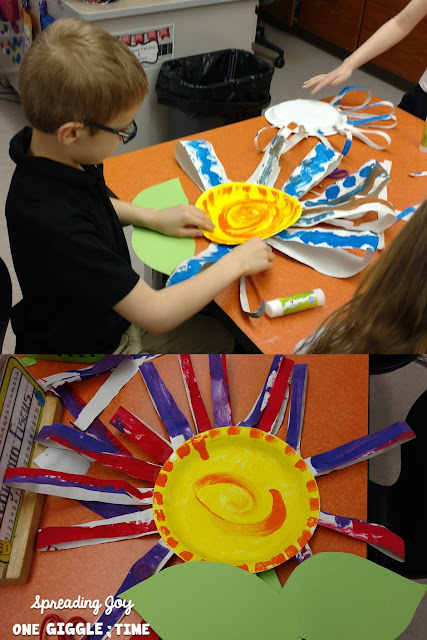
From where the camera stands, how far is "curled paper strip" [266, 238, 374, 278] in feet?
3.47

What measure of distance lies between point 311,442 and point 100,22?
70.7 inches

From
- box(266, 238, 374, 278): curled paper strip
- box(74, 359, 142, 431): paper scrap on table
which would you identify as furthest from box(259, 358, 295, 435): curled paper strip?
box(266, 238, 374, 278): curled paper strip

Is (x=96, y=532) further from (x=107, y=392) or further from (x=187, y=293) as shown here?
(x=187, y=293)

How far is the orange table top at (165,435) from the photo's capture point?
23.5 inches

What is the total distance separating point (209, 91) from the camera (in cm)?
213

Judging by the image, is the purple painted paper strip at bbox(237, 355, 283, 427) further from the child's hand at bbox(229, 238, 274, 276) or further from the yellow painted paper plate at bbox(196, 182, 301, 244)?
the yellow painted paper plate at bbox(196, 182, 301, 244)

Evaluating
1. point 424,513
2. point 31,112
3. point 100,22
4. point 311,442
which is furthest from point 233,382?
point 100,22

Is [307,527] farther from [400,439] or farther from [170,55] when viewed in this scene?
[170,55]

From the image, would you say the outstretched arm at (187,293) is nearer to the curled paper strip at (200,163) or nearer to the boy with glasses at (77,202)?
the boy with glasses at (77,202)

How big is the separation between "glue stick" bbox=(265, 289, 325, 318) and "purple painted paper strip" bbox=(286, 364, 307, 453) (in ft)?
0.56

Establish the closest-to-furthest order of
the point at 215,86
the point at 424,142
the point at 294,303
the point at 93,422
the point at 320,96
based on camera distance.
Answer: the point at 93,422, the point at 294,303, the point at 424,142, the point at 215,86, the point at 320,96

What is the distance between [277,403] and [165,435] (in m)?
0.16

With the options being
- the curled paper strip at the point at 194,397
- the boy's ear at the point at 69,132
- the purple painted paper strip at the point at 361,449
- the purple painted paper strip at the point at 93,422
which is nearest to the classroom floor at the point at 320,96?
the purple painted paper strip at the point at 361,449

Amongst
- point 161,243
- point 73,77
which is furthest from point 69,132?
point 161,243
